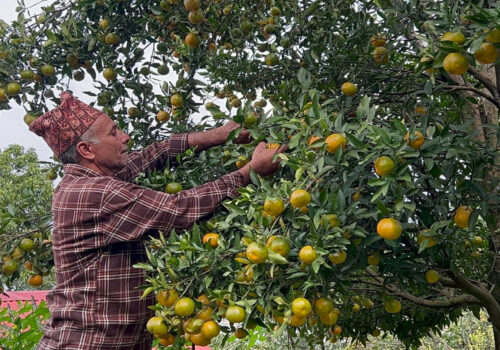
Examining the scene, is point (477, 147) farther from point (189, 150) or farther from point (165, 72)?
→ point (165, 72)

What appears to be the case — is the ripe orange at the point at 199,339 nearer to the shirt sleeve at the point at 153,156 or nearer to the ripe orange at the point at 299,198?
the ripe orange at the point at 299,198

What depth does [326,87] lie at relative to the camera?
3.05 meters

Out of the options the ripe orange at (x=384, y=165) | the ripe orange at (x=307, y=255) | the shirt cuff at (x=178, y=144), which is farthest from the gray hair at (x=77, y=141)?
the ripe orange at (x=384, y=165)

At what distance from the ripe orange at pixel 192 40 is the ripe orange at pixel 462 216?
1.72 m

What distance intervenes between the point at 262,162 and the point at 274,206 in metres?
0.43

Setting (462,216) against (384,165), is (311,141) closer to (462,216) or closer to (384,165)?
(384,165)

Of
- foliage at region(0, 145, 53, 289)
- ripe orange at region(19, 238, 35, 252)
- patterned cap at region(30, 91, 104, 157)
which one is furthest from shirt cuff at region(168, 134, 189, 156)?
ripe orange at region(19, 238, 35, 252)

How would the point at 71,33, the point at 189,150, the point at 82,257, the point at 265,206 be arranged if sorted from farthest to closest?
the point at 71,33
the point at 189,150
the point at 82,257
the point at 265,206

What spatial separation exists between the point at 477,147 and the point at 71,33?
Result: 7.85 ft

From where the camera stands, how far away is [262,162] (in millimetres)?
2191

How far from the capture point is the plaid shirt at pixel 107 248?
225cm

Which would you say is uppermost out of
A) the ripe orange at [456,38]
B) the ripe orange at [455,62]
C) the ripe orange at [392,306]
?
the ripe orange at [456,38]

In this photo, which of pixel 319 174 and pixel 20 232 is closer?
pixel 319 174

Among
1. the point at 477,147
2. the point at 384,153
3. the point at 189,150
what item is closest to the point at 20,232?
the point at 189,150
